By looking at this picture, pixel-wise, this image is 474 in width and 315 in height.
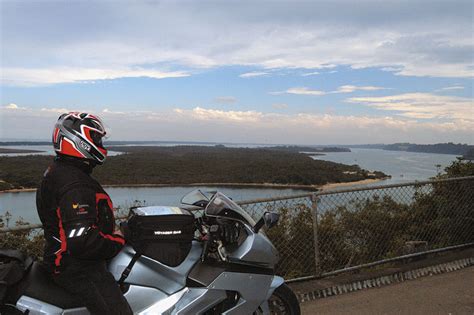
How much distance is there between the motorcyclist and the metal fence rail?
3339 mm

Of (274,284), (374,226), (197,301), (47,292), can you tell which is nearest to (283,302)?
(274,284)

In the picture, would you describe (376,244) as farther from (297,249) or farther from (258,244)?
(258,244)

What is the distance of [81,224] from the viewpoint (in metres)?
2.47

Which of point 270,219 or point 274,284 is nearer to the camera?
point 270,219

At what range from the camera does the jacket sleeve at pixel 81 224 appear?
2465 millimetres

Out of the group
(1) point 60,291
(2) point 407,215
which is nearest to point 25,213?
(1) point 60,291

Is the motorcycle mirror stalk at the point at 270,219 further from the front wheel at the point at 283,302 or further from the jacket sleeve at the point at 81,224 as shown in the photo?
the jacket sleeve at the point at 81,224

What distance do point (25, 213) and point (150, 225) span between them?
3.81m

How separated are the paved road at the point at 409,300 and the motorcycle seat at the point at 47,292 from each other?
274 cm

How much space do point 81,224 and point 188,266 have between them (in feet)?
2.77

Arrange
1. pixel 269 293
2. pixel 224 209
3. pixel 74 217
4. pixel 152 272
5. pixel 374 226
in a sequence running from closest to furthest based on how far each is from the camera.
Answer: pixel 74 217, pixel 152 272, pixel 224 209, pixel 269 293, pixel 374 226

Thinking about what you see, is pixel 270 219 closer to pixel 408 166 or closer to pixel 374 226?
pixel 374 226

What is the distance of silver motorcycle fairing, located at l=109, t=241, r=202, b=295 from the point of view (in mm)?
2809

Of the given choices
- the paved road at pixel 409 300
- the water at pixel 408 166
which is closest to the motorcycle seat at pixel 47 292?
the paved road at pixel 409 300
